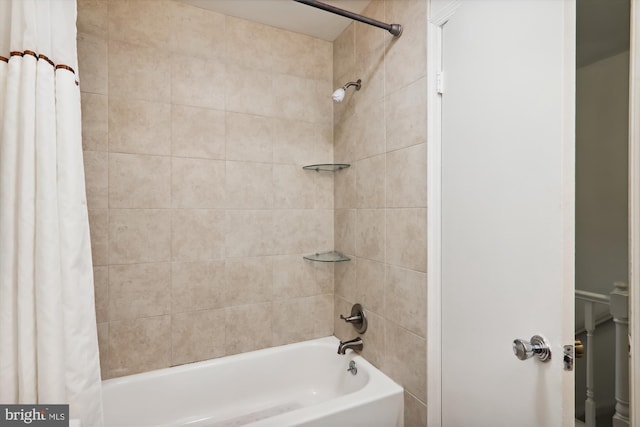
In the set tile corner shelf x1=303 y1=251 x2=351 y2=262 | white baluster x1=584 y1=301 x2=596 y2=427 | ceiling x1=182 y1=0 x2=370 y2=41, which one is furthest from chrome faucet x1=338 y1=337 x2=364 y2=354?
ceiling x1=182 y1=0 x2=370 y2=41

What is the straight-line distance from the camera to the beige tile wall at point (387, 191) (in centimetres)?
139

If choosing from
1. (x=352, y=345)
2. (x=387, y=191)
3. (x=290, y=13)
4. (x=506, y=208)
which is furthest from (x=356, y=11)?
(x=352, y=345)

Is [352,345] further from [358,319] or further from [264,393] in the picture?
[264,393]

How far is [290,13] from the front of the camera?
1.80m

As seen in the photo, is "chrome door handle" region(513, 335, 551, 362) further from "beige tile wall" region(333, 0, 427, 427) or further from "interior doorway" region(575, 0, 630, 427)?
"interior doorway" region(575, 0, 630, 427)

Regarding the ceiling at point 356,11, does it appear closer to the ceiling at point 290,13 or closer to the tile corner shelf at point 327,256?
the ceiling at point 290,13

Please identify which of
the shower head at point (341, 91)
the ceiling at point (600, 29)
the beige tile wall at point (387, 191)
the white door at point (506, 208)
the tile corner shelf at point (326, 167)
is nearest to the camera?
the white door at point (506, 208)

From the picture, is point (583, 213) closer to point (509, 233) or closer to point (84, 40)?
point (509, 233)

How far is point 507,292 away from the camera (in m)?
1.05

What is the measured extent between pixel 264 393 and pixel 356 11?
86.9 inches

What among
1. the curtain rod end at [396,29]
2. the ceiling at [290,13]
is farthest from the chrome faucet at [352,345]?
the ceiling at [290,13]

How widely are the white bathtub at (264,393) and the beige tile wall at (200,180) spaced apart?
80 millimetres

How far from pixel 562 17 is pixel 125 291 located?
200cm

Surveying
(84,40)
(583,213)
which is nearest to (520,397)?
(583,213)
